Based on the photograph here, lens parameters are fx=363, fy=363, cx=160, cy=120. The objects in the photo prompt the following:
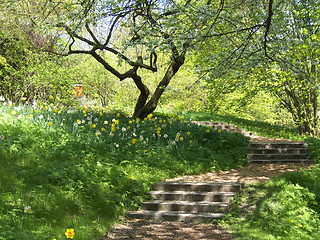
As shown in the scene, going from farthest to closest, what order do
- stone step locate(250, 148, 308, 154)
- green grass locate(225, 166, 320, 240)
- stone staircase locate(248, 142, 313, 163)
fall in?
stone step locate(250, 148, 308, 154), stone staircase locate(248, 142, 313, 163), green grass locate(225, 166, 320, 240)

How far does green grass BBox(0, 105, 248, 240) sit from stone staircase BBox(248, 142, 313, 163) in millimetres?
437

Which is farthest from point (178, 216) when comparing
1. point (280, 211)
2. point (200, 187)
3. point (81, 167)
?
point (81, 167)

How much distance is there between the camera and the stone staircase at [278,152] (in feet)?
37.2

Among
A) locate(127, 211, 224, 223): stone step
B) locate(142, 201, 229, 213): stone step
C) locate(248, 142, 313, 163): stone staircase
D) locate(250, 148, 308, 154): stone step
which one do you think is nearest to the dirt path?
locate(127, 211, 224, 223): stone step

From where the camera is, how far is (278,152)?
1182cm

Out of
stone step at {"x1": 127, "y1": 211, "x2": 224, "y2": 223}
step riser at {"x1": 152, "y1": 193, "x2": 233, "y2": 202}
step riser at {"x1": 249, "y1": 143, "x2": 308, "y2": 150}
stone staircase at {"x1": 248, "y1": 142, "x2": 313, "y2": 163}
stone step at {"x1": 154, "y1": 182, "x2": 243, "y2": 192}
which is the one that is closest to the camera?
stone step at {"x1": 127, "y1": 211, "x2": 224, "y2": 223}

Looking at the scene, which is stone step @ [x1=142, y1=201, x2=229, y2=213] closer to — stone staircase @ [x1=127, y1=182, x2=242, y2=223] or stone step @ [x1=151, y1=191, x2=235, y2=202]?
stone staircase @ [x1=127, y1=182, x2=242, y2=223]

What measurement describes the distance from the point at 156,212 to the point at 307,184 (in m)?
2.97

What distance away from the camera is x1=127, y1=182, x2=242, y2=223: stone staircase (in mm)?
6488

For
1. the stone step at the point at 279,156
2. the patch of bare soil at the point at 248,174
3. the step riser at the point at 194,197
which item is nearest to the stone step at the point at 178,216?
the step riser at the point at 194,197

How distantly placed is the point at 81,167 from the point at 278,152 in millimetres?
7249

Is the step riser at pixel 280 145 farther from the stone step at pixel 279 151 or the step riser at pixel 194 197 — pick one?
the step riser at pixel 194 197

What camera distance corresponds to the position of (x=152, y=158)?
9031mm

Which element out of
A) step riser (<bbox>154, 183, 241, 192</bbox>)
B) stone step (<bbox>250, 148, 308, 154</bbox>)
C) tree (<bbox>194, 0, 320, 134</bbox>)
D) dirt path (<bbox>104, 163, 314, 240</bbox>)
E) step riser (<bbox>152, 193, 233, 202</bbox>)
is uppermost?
tree (<bbox>194, 0, 320, 134</bbox>)
